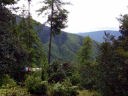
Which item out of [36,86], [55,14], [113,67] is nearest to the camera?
[113,67]

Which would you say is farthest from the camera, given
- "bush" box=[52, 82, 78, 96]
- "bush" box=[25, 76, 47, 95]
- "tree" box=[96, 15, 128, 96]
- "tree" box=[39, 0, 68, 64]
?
"tree" box=[39, 0, 68, 64]

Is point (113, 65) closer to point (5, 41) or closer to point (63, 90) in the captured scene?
point (63, 90)

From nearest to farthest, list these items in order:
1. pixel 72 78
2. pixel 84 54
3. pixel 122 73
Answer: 1. pixel 122 73
2. pixel 72 78
3. pixel 84 54

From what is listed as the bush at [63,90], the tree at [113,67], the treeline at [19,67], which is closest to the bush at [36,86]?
the treeline at [19,67]

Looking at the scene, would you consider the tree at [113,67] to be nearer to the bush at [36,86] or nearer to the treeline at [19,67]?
the treeline at [19,67]

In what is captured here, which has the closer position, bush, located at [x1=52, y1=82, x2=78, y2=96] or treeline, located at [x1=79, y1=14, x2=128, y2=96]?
treeline, located at [x1=79, y1=14, x2=128, y2=96]

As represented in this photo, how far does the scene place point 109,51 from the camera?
19.2m

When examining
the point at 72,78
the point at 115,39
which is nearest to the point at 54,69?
the point at 72,78

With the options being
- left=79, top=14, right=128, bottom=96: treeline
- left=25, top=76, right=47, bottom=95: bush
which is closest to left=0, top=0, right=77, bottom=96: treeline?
left=25, top=76, right=47, bottom=95: bush

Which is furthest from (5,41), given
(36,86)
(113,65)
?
(113,65)

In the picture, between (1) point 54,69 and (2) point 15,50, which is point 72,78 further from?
(2) point 15,50

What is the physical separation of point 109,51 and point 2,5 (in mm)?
8145

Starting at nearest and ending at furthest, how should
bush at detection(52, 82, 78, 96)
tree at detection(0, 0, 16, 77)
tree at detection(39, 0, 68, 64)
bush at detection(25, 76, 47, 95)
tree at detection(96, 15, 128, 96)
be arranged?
tree at detection(96, 15, 128, 96) < tree at detection(0, 0, 16, 77) < bush at detection(52, 82, 78, 96) < bush at detection(25, 76, 47, 95) < tree at detection(39, 0, 68, 64)

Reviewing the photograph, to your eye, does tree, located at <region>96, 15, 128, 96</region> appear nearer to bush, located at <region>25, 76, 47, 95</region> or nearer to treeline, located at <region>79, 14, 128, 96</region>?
treeline, located at <region>79, 14, 128, 96</region>
